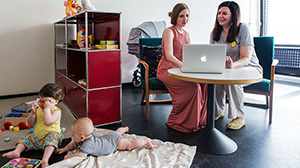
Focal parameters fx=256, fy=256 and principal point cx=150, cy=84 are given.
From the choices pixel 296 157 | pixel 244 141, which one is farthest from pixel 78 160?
pixel 296 157

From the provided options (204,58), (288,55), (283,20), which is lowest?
(204,58)

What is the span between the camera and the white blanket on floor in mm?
1775

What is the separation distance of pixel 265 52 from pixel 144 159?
6.56 ft

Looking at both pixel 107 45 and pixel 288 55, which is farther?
pixel 288 55

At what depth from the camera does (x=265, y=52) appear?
9.78 ft

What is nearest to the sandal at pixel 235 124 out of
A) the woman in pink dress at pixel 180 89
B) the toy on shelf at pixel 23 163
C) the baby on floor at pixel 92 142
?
the woman in pink dress at pixel 180 89

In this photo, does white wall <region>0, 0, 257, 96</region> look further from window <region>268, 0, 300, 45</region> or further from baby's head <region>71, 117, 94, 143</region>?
window <region>268, 0, 300, 45</region>

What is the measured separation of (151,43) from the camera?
3262mm

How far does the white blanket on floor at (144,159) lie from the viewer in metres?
1.78

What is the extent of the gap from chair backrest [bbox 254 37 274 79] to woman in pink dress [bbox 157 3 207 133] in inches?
36.6

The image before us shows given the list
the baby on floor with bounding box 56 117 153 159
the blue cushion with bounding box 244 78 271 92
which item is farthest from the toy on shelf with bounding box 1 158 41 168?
the blue cushion with bounding box 244 78 271 92

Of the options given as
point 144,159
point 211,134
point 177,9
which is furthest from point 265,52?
point 144,159

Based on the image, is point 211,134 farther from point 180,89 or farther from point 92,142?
point 92,142

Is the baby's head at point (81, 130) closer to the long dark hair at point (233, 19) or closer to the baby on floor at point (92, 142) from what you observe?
the baby on floor at point (92, 142)
